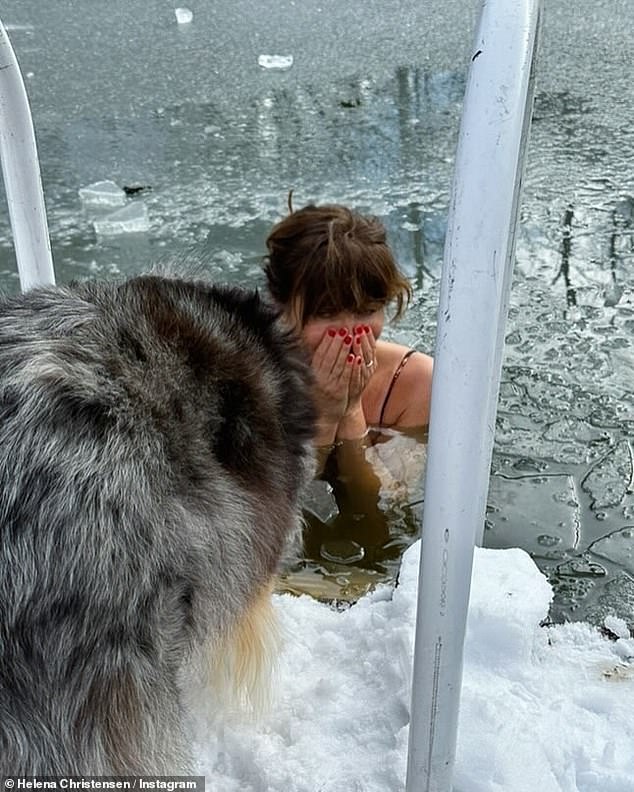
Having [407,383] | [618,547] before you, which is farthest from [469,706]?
[407,383]

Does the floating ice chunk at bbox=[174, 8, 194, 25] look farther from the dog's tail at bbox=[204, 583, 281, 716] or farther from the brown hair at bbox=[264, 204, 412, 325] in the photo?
the dog's tail at bbox=[204, 583, 281, 716]

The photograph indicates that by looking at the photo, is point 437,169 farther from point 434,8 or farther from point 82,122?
point 434,8

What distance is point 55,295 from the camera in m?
0.92

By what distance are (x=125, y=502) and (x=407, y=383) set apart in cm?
192

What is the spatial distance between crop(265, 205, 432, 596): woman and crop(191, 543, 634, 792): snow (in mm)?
624

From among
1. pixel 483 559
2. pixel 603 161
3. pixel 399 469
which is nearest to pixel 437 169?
pixel 603 161

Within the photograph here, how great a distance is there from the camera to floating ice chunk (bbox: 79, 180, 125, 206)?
158 inches

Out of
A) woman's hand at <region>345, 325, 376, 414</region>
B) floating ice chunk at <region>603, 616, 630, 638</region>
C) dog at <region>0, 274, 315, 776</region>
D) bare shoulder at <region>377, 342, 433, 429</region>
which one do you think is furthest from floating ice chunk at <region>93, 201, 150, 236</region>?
dog at <region>0, 274, 315, 776</region>

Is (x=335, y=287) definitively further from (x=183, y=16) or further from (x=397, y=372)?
(x=183, y=16)

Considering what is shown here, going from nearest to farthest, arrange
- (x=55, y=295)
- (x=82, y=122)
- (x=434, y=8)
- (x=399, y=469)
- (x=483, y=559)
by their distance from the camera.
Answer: (x=55, y=295) → (x=483, y=559) → (x=399, y=469) → (x=82, y=122) → (x=434, y=8)

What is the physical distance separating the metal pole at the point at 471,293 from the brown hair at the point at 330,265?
1.24 meters

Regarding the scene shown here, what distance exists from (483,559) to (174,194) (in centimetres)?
308

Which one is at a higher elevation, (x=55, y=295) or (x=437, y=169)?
(x=55, y=295)

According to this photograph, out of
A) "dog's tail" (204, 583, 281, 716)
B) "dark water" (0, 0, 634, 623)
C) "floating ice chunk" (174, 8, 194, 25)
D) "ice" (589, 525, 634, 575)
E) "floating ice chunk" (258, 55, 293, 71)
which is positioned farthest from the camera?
"floating ice chunk" (174, 8, 194, 25)
